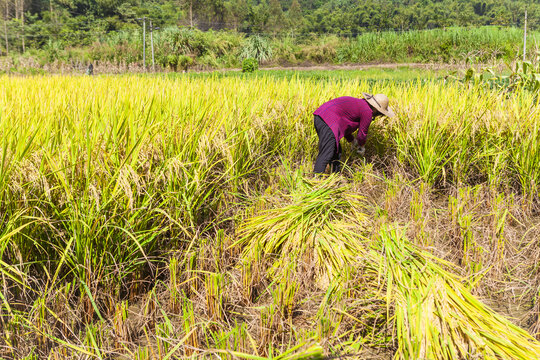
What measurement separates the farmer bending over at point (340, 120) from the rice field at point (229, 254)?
0.44 m

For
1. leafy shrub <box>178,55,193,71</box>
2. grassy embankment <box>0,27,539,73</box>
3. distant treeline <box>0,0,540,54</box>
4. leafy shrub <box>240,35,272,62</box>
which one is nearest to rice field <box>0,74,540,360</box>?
leafy shrub <box>178,55,193,71</box>

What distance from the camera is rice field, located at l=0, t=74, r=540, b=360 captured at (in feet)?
5.54

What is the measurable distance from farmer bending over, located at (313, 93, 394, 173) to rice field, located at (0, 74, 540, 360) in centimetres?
44

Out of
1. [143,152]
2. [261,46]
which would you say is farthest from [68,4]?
[143,152]

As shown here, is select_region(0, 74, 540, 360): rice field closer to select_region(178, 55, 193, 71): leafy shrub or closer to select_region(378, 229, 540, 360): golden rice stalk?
select_region(378, 229, 540, 360): golden rice stalk

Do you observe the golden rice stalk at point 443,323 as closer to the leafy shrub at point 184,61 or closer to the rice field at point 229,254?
the rice field at point 229,254

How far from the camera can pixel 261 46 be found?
20.1 meters

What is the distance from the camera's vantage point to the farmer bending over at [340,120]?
11.5ft

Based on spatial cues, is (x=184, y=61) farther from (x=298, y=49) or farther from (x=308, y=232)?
(x=308, y=232)

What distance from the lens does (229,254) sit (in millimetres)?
2482

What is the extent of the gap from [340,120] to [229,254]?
1.71 m

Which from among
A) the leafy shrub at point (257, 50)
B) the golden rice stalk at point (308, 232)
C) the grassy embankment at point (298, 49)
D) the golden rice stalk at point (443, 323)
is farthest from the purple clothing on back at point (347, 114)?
the leafy shrub at point (257, 50)

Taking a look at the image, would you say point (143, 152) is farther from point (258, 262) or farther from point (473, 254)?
point (473, 254)

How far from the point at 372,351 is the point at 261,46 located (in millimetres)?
19889
